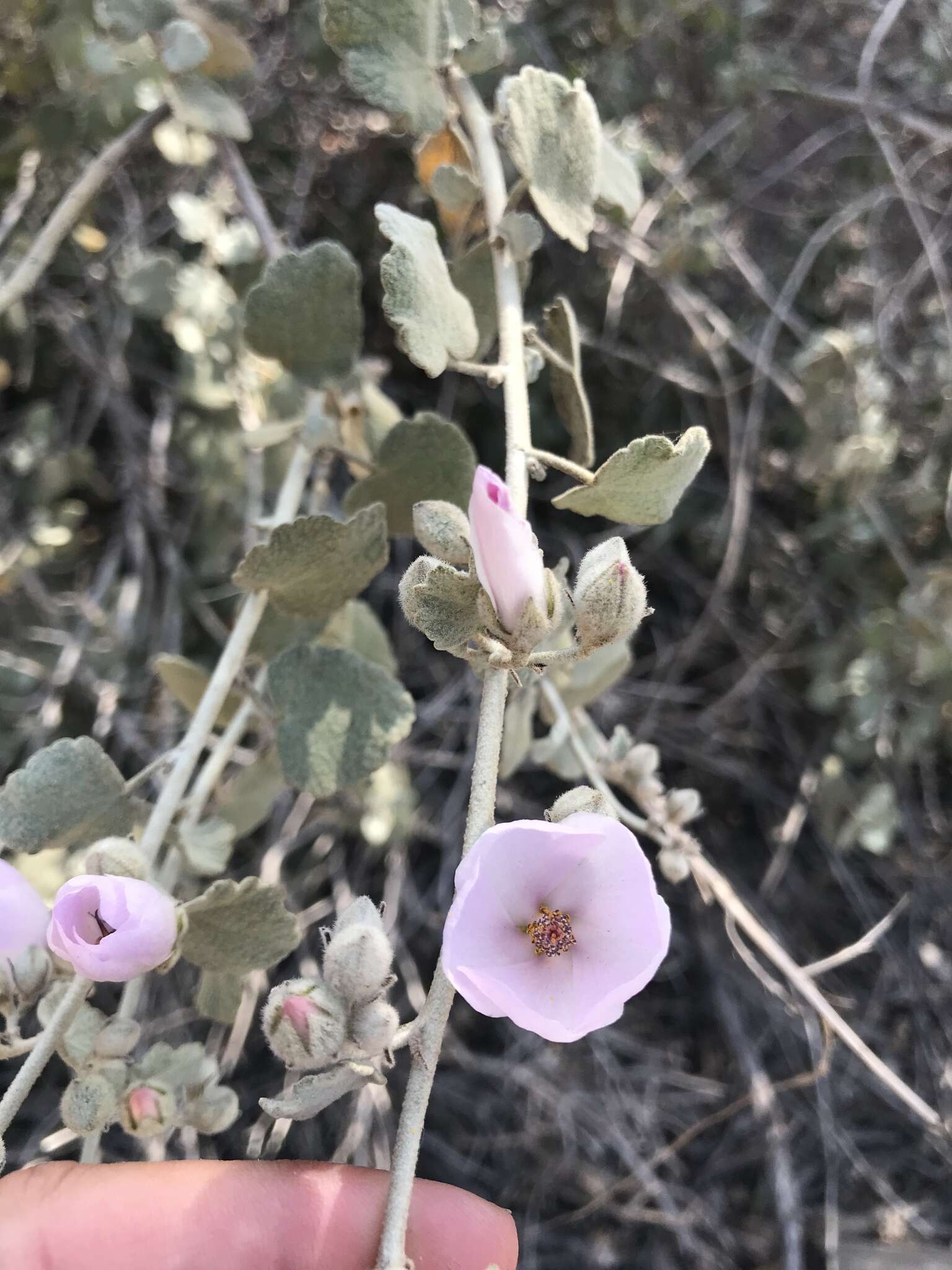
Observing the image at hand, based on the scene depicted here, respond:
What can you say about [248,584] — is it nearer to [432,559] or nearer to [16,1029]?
[432,559]

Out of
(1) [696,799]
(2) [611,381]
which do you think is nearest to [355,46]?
(1) [696,799]

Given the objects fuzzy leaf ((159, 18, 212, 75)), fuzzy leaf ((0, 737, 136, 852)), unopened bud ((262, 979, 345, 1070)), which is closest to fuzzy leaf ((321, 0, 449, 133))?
fuzzy leaf ((159, 18, 212, 75))

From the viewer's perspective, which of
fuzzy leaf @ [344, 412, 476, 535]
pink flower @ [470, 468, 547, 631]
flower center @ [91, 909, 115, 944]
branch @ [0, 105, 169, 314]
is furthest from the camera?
branch @ [0, 105, 169, 314]

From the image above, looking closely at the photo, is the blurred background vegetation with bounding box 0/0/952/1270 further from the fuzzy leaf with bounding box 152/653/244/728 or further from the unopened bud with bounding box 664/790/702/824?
the unopened bud with bounding box 664/790/702/824

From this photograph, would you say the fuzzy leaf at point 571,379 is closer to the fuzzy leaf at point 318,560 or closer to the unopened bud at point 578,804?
the fuzzy leaf at point 318,560

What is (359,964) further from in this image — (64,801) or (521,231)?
(521,231)
